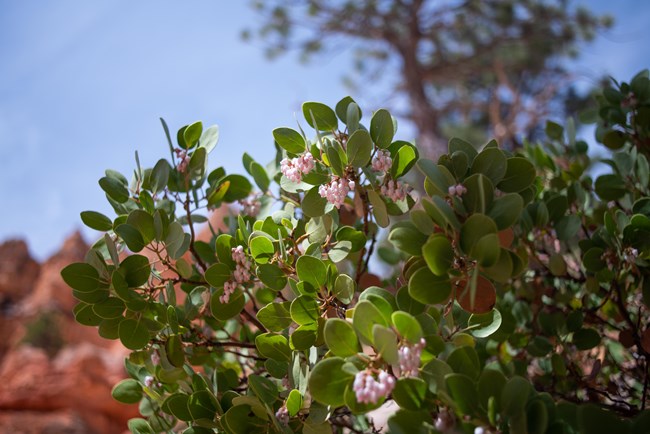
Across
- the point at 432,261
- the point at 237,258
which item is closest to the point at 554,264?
the point at 432,261

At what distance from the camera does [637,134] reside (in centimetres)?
148

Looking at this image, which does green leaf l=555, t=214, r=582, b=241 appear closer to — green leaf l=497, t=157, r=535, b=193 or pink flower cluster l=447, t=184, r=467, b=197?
green leaf l=497, t=157, r=535, b=193

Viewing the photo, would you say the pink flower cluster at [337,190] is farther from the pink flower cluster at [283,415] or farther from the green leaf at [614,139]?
the green leaf at [614,139]

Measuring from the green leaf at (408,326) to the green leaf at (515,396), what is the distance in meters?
0.13

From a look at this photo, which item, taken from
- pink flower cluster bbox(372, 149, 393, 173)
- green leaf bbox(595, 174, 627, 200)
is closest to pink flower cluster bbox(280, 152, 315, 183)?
pink flower cluster bbox(372, 149, 393, 173)

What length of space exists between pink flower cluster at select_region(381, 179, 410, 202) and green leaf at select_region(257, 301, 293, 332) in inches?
10.8

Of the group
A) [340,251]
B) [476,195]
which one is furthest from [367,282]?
[476,195]

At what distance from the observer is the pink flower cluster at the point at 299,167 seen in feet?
3.30

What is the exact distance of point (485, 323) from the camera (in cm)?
95

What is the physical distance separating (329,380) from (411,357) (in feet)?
0.40

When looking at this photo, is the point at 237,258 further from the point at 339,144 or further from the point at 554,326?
the point at 554,326

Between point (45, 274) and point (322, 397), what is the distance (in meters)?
13.1

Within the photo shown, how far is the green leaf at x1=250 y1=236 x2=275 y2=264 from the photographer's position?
3.33 feet

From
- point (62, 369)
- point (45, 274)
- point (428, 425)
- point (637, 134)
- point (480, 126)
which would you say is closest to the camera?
point (428, 425)
